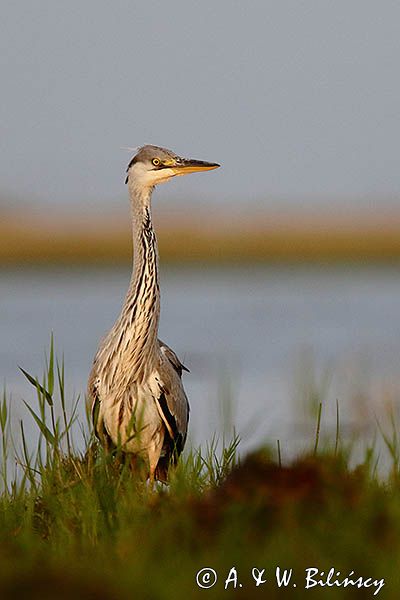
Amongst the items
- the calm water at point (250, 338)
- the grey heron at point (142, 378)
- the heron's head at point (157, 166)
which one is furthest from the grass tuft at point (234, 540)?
the heron's head at point (157, 166)

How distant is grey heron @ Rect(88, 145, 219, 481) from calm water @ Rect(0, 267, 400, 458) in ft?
0.69

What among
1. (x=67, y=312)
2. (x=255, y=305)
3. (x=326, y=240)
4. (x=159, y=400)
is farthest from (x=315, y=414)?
(x=326, y=240)

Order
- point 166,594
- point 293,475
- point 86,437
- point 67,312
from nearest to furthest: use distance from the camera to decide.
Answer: point 166,594, point 293,475, point 86,437, point 67,312

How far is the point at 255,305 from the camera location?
23422 millimetres

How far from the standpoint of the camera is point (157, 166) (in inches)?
270

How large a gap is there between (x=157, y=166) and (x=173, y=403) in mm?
1373

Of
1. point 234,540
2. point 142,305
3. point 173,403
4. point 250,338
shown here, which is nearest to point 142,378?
point 173,403

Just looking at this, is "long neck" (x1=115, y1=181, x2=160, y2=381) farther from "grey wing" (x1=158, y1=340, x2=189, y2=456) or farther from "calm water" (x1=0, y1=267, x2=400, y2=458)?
"calm water" (x1=0, y1=267, x2=400, y2=458)

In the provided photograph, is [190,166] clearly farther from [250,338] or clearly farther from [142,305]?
[250,338]

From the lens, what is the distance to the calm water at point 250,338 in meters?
7.80

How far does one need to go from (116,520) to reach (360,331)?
13466 mm

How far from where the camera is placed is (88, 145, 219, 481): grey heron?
6.22m

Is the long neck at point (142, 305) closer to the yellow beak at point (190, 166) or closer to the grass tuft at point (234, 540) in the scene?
the yellow beak at point (190, 166)

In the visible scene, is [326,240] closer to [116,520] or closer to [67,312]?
[67,312]
